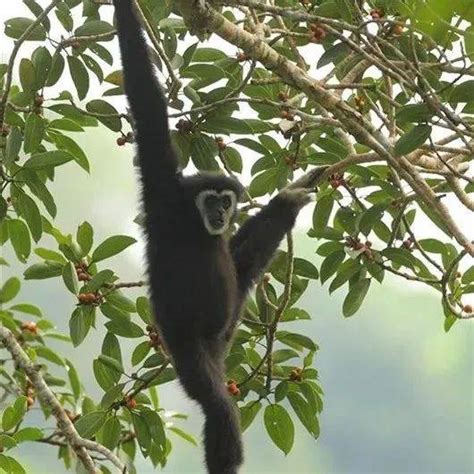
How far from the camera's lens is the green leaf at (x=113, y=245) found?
5676 mm

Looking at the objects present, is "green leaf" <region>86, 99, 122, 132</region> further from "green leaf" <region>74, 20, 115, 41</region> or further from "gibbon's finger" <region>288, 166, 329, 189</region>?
"gibbon's finger" <region>288, 166, 329, 189</region>

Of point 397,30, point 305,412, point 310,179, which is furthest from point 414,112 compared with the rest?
point 305,412

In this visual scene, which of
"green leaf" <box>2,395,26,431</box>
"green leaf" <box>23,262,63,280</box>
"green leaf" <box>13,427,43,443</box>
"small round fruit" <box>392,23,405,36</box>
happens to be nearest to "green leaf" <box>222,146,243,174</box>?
"green leaf" <box>23,262,63,280</box>

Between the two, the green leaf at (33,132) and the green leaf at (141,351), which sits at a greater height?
the green leaf at (33,132)

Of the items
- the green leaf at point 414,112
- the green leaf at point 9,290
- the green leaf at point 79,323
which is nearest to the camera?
the green leaf at point 414,112

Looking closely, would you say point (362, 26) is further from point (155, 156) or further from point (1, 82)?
point (1, 82)

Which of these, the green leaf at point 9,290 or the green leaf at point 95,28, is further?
the green leaf at point 9,290

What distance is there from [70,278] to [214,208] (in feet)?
2.94

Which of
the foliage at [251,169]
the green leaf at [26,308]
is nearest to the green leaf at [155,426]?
the foliage at [251,169]

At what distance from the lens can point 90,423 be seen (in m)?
5.78

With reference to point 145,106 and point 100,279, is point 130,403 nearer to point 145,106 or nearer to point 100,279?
point 100,279

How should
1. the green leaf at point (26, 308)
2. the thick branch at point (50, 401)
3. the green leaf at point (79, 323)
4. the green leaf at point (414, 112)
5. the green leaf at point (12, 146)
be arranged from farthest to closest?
the green leaf at point (26, 308) < the green leaf at point (79, 323) < the thick branch at point (50, 401) < the green leaf at point (12, 146) < the green leaf at point (414, 112)

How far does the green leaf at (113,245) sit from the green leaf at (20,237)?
17.7 inches

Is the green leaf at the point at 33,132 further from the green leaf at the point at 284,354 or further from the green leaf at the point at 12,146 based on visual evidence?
the green leaf at the point at 284,354
